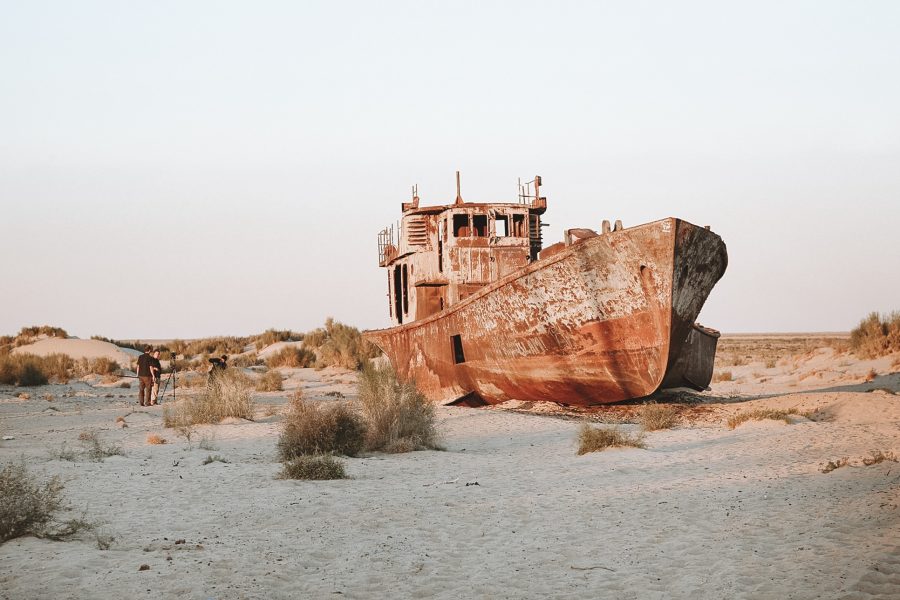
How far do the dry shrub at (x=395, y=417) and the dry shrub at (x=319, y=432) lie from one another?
0.26 meters

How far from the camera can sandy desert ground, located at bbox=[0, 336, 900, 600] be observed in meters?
4.88

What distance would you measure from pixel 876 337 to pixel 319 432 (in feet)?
64.6

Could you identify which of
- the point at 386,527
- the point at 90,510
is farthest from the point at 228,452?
the point at 386,527

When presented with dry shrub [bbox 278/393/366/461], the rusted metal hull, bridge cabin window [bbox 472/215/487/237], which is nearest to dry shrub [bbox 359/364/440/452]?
dry shrub [bbox 278/393/366/461]

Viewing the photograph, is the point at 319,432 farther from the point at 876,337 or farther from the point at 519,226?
the point at 876,337

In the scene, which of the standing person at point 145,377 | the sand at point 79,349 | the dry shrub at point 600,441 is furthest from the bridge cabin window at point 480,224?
the sand at point 79,349

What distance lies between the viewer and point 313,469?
27.5ft

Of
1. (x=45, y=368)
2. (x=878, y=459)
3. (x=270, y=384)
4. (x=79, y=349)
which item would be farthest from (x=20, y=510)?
(x=79, y=349)

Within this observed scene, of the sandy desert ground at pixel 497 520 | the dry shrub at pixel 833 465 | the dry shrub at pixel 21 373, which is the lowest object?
the sandy desert ground at pixel 497 520

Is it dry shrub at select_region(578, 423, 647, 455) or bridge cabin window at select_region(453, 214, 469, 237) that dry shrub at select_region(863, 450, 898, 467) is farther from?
bridge cabin window at select_region(453, 214, 469, 237)

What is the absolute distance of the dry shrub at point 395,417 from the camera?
10641 millimetres

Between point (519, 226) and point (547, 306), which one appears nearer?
point (547, 306)

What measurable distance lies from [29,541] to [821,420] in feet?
35.4

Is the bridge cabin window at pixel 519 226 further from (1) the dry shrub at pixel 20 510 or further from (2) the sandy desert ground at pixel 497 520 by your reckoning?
(1) the dry shrub at pixel 20 510
